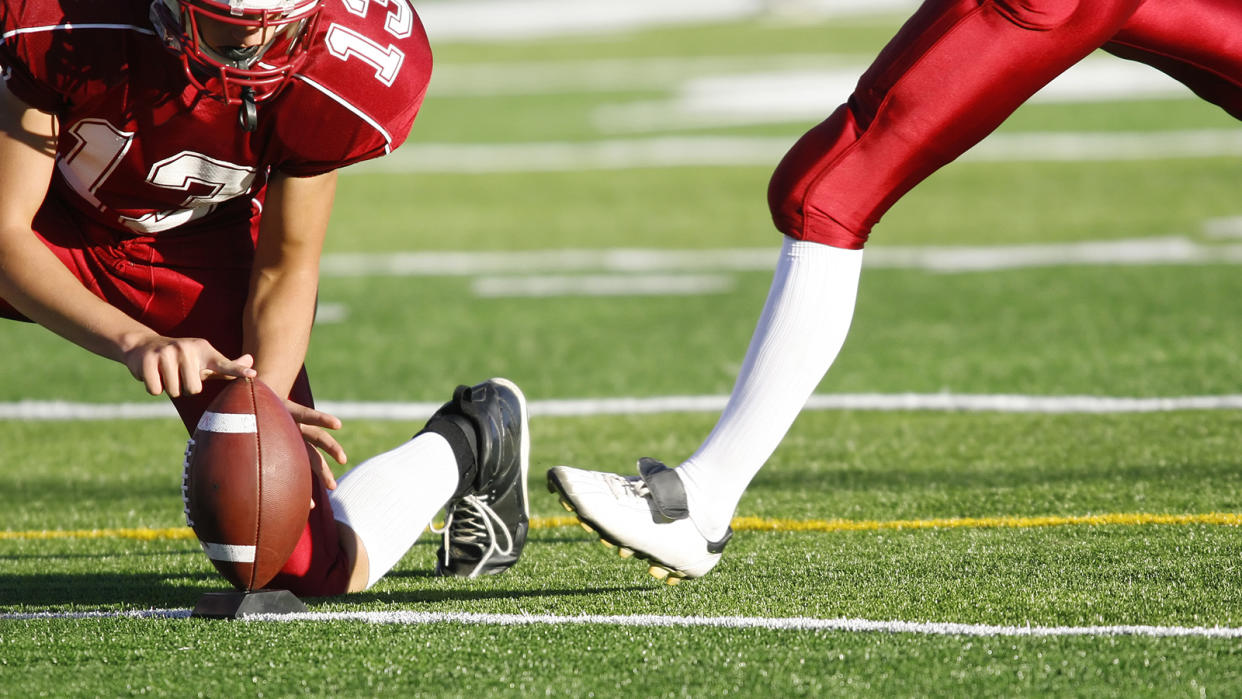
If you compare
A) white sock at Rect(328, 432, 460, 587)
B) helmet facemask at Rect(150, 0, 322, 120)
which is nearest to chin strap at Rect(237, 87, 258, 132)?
helmet facemask at Rect(150, 0, 322, 120)

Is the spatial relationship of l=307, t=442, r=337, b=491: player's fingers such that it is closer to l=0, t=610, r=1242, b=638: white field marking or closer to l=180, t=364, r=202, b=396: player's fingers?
l=0, t=610, r=1242, b=638: white field marking

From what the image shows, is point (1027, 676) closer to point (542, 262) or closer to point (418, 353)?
point (418, 353)

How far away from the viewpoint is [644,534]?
2.28m

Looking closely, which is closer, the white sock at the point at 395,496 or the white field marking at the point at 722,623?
the white field marking at the point at 722,623

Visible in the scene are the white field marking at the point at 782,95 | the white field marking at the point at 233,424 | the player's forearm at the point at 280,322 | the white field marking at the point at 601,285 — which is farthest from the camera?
the white field marking at the point at 782,95

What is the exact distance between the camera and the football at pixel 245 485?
226cm

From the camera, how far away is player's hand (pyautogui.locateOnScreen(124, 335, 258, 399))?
6.96 feet

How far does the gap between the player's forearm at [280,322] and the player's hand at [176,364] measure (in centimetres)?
37

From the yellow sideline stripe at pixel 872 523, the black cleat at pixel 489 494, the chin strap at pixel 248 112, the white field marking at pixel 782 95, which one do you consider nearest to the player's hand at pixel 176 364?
the chin strap at pixel 248 112

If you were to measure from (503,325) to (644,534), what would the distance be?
13.0 feet

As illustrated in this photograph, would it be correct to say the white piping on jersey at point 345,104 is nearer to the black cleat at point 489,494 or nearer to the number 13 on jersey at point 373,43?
the number 13 on jersey at point 373,43

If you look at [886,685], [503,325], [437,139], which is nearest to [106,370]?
[503,325]

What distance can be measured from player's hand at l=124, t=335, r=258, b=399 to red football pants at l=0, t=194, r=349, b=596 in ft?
1.79

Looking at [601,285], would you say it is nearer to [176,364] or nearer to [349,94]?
[349,94]
